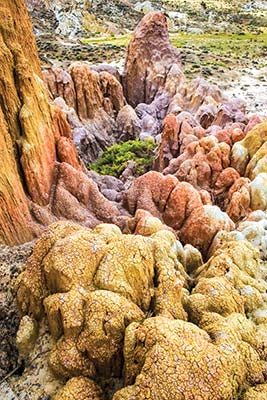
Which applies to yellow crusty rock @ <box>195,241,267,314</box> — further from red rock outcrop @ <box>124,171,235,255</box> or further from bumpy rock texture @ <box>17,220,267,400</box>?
red rock outcrop @ <box>124,171,235,255</box>

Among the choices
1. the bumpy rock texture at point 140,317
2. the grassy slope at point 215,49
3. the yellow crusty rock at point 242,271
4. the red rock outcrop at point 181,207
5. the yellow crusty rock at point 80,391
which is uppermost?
the bumpy rock texture at point 140,317

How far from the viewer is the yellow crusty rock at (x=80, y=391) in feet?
17.6

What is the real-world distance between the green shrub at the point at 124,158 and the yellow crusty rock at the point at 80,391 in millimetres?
16911

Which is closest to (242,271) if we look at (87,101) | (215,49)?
(87,101)

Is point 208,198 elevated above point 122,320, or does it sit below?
below

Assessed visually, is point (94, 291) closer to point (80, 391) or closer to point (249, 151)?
point (80, 391)

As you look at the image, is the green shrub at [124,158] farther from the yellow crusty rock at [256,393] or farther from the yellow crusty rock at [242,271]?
the yellow crusty rock at [256,393]

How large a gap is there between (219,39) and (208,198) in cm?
6551

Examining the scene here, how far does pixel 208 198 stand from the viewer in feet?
48.6

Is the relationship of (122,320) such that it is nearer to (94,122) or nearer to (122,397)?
(122,397)

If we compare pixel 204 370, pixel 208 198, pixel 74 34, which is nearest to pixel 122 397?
pixel 204 370

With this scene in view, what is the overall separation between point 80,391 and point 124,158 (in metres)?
18.2

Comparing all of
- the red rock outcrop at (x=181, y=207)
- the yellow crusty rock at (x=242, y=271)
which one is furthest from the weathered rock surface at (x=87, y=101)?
the yellow crusty rock at (x=242, y=271)

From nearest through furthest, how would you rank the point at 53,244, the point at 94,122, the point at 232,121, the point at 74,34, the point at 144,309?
the point at 144,309
the point at 53,244
the point at 232,121
the point at 94,122
the point at 74,34
